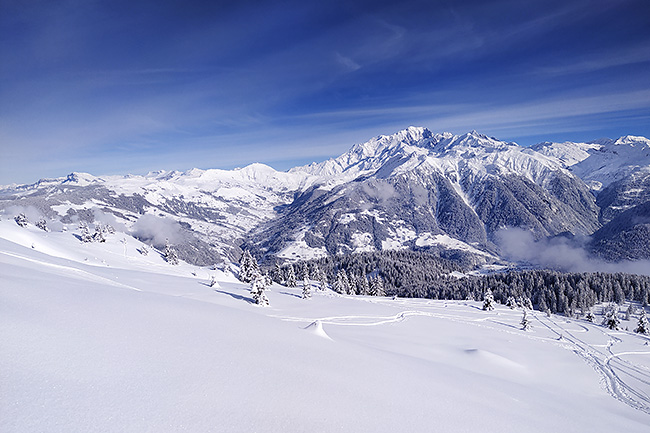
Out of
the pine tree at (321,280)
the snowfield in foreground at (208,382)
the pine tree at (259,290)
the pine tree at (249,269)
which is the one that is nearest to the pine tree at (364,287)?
the pine tree at (321,280)

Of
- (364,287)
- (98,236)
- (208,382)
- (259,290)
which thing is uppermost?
(208,382)

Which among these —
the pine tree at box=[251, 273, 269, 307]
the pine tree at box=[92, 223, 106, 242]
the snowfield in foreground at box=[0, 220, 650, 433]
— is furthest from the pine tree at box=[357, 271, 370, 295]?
the snowfield in foreground at box=[0, 220, 650, 433]

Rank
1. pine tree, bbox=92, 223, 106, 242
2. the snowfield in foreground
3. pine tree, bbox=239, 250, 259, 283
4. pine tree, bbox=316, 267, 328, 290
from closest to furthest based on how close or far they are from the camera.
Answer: the snowfield in foreground, pine tree, bbox=239, 250, 259, 283, pine tree, bbox=92, 223, 106, 242, pine tree, bbox=316, 267, 328, 290

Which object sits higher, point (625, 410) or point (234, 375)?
point (234, 375)

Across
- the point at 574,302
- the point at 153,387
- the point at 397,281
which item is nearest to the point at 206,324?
the point at 153,387

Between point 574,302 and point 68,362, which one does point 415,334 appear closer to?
point 68,362

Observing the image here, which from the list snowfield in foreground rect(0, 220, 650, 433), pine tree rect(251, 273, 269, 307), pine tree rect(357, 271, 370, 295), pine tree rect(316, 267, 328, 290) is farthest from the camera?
pine tree rect(316, 267, 328, 290)

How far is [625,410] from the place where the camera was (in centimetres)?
1920

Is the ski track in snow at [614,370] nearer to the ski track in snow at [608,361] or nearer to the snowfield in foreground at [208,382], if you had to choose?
the ski track in snow at [608,361]

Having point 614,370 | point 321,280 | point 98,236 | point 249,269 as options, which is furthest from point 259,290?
point 321,280

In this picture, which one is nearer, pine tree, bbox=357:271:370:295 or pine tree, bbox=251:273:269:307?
pine tree, bbox=251:273:269:307

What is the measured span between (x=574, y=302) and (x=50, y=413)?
500 ft

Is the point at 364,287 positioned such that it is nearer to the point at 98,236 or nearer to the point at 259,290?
the point at 259,290

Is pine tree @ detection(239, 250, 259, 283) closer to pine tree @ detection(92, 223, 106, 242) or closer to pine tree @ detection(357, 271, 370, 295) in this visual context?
pine tree @ detection(92, 223, 106, 242)
